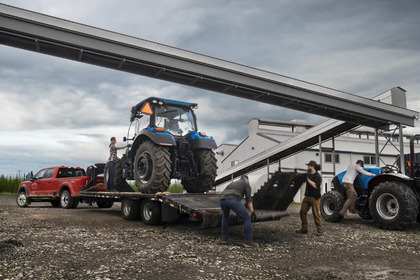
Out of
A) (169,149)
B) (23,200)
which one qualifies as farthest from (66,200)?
(169,149)

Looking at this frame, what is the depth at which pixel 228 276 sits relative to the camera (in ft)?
15.7

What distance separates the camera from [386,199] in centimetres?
947

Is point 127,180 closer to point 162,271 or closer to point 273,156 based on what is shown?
point 162,271

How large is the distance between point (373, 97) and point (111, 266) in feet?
47.8

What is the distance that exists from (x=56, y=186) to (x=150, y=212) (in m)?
6.79

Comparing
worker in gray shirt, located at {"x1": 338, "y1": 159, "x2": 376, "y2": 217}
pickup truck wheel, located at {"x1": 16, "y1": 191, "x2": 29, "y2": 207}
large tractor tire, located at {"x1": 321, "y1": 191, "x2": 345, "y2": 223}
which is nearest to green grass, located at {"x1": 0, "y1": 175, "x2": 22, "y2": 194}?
pickup truck wheel, located at {"x1": 16, "y1": 191, "x2": 29, "y2": 207}

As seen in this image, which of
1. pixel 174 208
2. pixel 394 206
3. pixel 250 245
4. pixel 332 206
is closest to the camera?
pixel 250 245

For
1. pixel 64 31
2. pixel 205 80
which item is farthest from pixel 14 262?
pixel 205 80

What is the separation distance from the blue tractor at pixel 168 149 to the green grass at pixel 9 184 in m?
18.7

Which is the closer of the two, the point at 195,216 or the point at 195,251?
the point at 195,251

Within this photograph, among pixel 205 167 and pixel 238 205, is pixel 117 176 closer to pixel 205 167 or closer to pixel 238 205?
pixel 205 167

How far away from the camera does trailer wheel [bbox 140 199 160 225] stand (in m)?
8.94

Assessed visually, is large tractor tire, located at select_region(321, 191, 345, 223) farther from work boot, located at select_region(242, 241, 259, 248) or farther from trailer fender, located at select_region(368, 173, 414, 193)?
work boot, located at select_region(242, 241, 259, 248)

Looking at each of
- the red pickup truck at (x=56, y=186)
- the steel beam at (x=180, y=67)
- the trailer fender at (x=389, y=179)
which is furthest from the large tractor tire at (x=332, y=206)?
the red pickup truck at (x=56, y=186)
